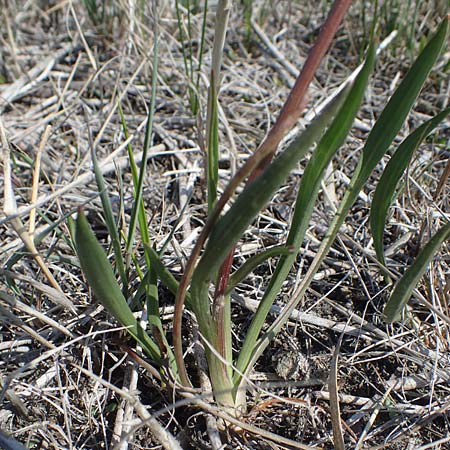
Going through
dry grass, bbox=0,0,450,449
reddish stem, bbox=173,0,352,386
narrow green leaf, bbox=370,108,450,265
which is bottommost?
dry grass, bbox=0,0,450,449

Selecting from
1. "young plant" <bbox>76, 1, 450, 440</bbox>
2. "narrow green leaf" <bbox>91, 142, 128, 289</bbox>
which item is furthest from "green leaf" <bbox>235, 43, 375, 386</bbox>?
"narrow green leaf" <bbox>91, 142, 128, 289</bbox>

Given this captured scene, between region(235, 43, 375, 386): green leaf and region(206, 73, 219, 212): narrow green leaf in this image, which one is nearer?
region(235, 43, 375, 386): green leaf

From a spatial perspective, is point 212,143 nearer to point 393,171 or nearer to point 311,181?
point 311,181

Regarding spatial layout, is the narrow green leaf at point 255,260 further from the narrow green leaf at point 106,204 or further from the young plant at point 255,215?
the narrow green leaf at point 106,204

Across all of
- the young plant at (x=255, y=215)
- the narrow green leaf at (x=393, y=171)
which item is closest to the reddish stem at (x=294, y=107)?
the young plant at (x=255, y=215)

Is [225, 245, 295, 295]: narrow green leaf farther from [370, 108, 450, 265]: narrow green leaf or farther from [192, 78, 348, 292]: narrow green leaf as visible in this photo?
[370, 108, 450, 265]: narrow green leaf

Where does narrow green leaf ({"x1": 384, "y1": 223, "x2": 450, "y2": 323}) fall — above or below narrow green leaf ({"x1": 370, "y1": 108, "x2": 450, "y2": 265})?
below

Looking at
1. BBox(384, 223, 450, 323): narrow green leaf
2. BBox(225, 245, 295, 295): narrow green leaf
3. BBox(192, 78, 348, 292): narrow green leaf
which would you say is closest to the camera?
BBox(192, 78, 348, 292): narrow green leaf

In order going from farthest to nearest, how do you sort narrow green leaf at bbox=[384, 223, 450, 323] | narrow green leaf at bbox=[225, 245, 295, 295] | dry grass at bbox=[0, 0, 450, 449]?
1. dry grass at bbox=[0, 0, 450, 449]
2. narrow green leaf at bbox=[384, 223, 450, 323]
3. narrow green leaf at bbox=[225, 245, 295, 295]
